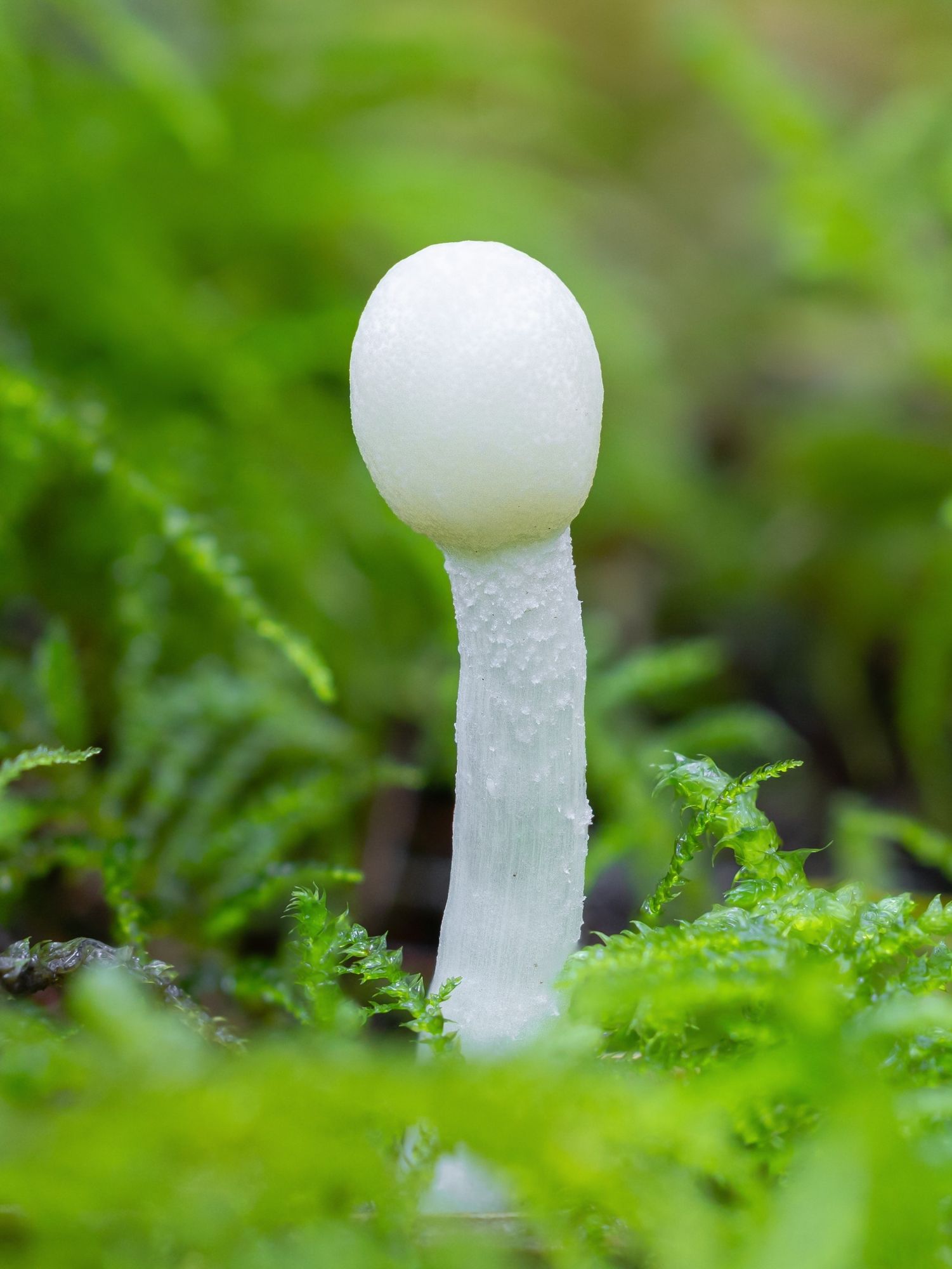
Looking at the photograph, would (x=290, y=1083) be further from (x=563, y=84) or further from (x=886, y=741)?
(x=563, y=84)

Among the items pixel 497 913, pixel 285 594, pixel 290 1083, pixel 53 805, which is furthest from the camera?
pixel 285 594

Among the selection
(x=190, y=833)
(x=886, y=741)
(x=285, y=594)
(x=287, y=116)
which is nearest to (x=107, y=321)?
(x=285, y=594)

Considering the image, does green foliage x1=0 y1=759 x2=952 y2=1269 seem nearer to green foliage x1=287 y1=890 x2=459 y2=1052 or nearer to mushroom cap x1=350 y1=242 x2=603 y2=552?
green foliage x1=287 y1=890 x2=459 y2=1052

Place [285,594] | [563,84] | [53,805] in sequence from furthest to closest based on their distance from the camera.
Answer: [563,84] < [285,594] < [53,805]

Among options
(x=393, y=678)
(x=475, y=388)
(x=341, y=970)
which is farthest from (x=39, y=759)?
(x=393, y=678)

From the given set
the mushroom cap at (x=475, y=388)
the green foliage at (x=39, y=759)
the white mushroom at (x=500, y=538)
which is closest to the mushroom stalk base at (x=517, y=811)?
the white mushroom at (x=500, y=538)

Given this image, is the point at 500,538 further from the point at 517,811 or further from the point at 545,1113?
the point at 545,1113
